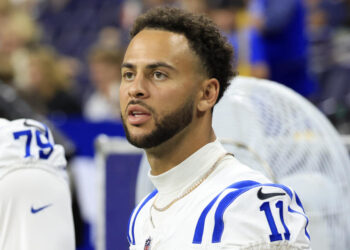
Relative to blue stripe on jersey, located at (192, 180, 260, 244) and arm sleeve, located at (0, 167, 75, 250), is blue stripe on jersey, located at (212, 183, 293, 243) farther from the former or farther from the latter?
arm sleeve, located at (0, 167, 75, 250)

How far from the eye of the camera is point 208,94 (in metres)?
1.84

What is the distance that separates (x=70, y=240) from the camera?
6.67ft

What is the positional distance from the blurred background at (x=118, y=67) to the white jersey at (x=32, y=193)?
2.89 ft

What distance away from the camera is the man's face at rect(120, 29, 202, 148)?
176 centimetres

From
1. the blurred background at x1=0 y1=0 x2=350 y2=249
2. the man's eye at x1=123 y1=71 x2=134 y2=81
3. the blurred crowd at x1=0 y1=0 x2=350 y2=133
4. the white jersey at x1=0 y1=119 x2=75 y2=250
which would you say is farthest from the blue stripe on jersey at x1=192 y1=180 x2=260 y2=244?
the blurred crowd at x1=0 y1=0 x2=350 y2=133

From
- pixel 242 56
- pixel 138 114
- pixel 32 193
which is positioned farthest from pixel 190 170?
pixel 242 56

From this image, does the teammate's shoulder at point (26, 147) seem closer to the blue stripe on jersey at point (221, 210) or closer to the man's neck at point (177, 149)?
the man's neck at point (177, 149)

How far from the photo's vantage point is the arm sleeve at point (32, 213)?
194cm

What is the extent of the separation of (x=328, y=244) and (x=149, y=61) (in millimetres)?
887

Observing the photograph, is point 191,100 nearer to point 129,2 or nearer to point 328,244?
point 328,244

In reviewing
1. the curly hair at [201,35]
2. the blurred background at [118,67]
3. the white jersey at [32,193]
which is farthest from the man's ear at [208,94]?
the blurred background at [118,67]

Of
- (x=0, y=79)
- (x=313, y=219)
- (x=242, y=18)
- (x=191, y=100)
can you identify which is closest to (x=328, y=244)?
(x=313, y=219)

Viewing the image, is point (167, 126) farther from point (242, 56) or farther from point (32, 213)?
point (242, 56)

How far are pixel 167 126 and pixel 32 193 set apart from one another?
1.46 feet
